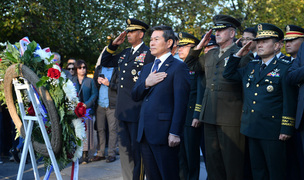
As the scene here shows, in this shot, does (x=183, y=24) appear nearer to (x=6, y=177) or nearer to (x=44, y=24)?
(x=44, y=24)

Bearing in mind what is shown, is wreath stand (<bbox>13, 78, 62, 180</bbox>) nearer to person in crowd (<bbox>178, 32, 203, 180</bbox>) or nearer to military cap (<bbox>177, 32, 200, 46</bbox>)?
person in crowd (<bbox>178, 32, 203, 180</bbox>)

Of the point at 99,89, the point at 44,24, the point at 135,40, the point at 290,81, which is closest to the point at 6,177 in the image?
the point at 99,89

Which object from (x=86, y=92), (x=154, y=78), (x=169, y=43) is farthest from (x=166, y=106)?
(x=86, y=92)

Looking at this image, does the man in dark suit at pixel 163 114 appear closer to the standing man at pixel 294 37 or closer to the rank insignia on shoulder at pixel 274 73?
the rank insignia on shoulder at pixel 274 73

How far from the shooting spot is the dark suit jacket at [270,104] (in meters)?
3.80

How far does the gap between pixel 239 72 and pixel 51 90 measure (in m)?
2.24

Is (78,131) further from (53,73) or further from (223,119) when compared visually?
(223,119)

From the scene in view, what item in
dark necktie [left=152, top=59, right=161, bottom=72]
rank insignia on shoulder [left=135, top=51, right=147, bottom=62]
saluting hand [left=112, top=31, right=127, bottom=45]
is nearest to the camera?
dark necktie [left=152, top=59, right=161, bottom=72]

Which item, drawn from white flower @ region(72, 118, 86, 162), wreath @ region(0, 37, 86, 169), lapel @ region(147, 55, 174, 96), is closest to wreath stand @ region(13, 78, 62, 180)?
wreath @ region(0, 37, 86, 169)

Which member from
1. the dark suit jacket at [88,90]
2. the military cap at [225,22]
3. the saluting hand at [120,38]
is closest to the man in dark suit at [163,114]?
the military cap at [225,22]

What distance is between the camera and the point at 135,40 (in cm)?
491

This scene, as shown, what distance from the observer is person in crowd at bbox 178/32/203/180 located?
5.12m

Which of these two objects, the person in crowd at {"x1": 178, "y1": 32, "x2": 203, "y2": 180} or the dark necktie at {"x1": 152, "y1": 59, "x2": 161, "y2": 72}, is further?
the person in crowd at {"x1": 178, "y1": 32, "x2": 203, "y2": 180}

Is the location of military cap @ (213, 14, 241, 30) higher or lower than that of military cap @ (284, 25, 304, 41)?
higher
